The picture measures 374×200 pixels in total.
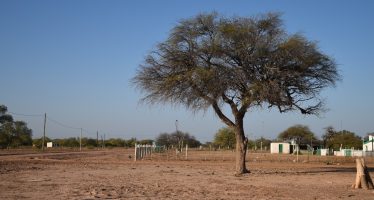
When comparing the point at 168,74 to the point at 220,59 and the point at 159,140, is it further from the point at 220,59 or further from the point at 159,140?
the point at 159,140

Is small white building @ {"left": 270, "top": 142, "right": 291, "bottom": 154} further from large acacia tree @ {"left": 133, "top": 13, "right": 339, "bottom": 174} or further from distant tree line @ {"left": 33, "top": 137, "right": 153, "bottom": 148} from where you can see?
large acacia tree @ {"left": 133, "top": 13, "right": 339, "bottom": 174}

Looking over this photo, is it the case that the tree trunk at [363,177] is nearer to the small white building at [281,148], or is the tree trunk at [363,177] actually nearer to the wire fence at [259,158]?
the wire fence at [259,158]

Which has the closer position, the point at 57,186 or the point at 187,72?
the point at 57,186

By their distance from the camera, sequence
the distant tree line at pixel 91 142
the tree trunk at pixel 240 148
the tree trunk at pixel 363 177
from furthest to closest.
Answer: the distant tree line at pixel 91 142 → the tree trunk at pixel 240 148 → the tree trunk at pixel 363 177

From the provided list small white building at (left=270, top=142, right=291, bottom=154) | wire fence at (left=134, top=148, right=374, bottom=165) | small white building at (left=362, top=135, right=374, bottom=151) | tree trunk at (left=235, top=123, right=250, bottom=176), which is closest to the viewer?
tree trunk at (left=235, top=123, right=250, bottom=176)

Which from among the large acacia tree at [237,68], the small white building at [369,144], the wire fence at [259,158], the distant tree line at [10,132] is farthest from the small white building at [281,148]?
the large acacia tree at [237,68]

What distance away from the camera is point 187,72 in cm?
2878

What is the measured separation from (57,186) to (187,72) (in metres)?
11.7

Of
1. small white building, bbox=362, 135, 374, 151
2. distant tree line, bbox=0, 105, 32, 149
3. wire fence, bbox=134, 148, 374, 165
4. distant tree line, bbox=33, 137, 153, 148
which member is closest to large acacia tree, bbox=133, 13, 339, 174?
wire fence, bbox=134, 148, 374, 165

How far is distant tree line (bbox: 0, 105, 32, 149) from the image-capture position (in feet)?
348

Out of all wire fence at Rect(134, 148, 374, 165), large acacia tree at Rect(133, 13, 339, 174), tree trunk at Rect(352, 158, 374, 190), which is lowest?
wire fence at Rect(134, 148, 374, 165)

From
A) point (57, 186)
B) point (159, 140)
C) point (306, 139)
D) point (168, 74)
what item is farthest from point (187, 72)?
point (159, 140)

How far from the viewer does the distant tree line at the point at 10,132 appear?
106 meters

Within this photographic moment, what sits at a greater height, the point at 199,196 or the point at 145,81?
the point at 145,81
